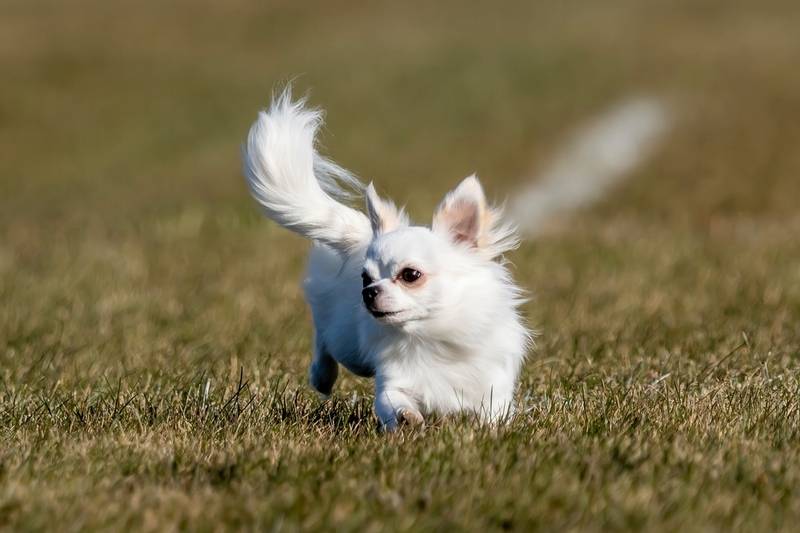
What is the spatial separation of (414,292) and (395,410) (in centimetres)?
48

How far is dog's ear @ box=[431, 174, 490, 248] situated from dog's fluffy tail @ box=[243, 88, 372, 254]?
2.00 ft

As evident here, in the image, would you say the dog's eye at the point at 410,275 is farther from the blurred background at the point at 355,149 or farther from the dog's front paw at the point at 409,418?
the blurred background at the point at 355,149

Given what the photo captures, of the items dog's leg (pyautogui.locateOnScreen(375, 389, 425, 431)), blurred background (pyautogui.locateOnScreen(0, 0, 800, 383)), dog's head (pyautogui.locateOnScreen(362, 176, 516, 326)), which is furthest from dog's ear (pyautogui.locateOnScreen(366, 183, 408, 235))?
blurred background (pyautogui.locateOnScreen(0, 0, 800, 383))

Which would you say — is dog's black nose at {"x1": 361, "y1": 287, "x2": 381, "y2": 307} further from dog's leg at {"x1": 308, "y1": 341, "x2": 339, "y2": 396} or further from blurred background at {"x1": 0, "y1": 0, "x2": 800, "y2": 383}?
blurred background at {"x1": 0, "y1": 0, "x2": 800, "y2": 383}

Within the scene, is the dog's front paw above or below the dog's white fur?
below

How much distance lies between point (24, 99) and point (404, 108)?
9.55m

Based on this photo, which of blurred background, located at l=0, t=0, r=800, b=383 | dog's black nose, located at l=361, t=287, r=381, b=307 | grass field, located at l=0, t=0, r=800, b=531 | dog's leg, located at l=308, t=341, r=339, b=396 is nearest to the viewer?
grass field, located at l=0, t=0, r=800, b=531

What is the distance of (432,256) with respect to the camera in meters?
4.96

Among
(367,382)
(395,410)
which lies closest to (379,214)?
(395,410)

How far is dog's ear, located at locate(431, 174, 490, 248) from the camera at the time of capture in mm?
5121

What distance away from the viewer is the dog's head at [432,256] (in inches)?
191

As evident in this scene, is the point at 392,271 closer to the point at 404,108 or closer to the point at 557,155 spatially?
the point at 557,155

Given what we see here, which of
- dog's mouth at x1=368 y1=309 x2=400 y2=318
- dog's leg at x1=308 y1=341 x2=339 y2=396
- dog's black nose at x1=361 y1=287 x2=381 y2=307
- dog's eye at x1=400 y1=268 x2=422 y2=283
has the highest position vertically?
dog's eye at x1=400 y1=268 x2=422 y2=283

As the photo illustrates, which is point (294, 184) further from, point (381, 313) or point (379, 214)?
point (381, 313)
